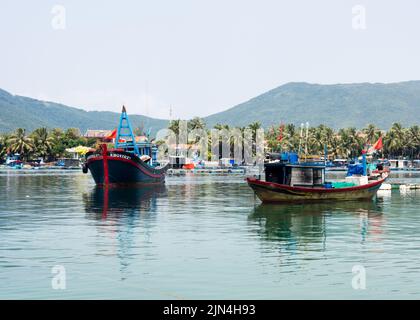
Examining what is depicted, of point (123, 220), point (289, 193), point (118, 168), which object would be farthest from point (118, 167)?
point (123, 220)

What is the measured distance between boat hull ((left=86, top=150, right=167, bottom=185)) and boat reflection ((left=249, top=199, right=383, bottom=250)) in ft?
114

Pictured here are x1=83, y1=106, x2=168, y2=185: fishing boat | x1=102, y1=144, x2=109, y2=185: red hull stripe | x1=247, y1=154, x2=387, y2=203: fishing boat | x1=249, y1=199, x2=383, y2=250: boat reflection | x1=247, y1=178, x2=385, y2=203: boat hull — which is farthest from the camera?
x1=83, y1=106, x2=168, y2=185: fishing boat

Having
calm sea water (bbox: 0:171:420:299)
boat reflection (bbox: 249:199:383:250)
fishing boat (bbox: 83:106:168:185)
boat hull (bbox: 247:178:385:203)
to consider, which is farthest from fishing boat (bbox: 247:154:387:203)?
fishing boat (bbox: 83:106:168:185)

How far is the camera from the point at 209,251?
112ft

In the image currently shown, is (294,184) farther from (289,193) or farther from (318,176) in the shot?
(318,176)

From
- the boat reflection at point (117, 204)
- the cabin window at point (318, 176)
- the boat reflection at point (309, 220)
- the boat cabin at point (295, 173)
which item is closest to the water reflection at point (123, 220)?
the boat reflection at point (117, 204)

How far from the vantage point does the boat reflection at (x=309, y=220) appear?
39250mm

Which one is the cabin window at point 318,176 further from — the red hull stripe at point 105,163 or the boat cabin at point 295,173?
the red hull stripe at point 105,163

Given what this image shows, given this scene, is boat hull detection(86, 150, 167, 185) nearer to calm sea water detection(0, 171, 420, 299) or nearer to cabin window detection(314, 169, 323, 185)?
calm sea water detection(0, 171, 420, 299)

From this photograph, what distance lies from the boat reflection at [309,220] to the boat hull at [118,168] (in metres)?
34.8

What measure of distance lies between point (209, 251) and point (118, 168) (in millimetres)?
60481

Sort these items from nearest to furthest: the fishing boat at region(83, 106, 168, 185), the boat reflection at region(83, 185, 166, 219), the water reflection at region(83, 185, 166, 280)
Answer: the water reflection at region(83, 185, 166, 280) < the boat reflection at region(83, 185, 166, 219) < the fishing boat at region(83, 106, 168, 185)

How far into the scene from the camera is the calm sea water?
83.6 feet
